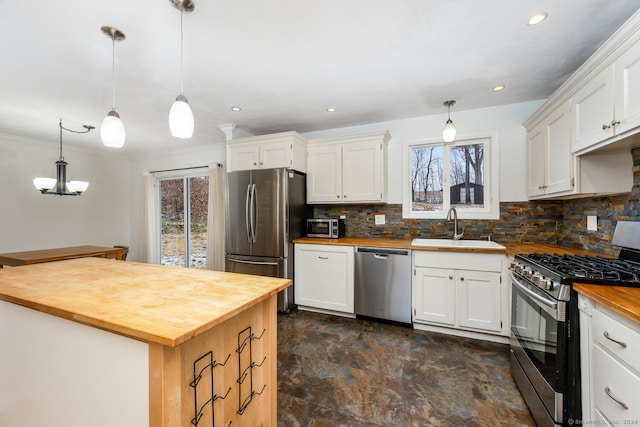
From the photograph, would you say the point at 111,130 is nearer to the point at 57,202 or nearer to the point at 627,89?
→ the point at 627,89

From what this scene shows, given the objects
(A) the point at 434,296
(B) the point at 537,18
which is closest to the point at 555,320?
(A) the point at 434,296

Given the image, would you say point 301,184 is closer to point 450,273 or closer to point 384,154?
point 384,154

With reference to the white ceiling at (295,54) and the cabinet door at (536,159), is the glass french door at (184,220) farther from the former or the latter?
the cabinet door at (536,159)

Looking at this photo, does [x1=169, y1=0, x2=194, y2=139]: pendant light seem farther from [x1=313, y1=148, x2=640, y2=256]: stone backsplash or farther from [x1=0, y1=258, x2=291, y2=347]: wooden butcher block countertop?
[x1=313, y1=148, x2=640, y2=256]: stone backsplash

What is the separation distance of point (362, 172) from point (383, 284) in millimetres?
1340

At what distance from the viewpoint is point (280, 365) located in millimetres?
2047

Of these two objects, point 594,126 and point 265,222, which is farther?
point 265,222

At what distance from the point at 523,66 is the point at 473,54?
516mm

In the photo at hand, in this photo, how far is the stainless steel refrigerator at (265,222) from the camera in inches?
119

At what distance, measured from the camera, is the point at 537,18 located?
1.51 metres

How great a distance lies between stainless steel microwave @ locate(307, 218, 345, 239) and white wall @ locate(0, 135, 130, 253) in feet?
13.9

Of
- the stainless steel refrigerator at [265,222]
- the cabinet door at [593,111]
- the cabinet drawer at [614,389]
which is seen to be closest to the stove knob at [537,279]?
the cabinet drawer at [614,389]

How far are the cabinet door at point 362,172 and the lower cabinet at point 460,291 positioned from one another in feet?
3.12

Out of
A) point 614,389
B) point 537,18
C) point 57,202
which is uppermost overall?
point 537,18
